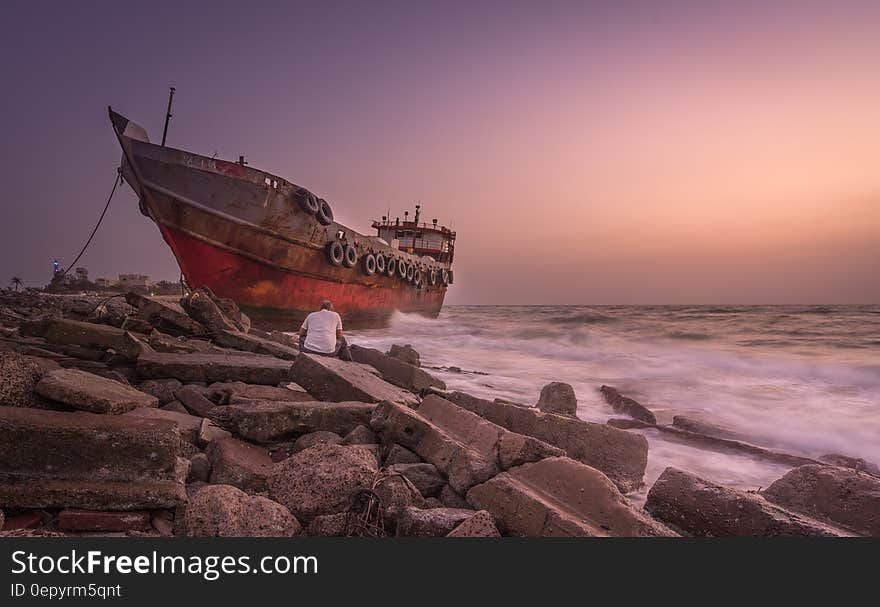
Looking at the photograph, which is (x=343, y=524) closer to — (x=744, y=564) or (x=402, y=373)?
(x=744, y=564)

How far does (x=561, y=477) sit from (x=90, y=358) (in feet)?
15.3

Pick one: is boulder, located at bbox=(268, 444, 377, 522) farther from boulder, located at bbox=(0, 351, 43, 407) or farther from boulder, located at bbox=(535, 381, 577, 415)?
boulder, located at bbox=(535, 381, 577, 415)

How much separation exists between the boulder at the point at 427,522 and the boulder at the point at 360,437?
1175 millimetres

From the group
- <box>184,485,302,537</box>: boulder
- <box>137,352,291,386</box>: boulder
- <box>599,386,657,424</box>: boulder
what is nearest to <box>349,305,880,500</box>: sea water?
<box>599,386,657,424</box>: boulder

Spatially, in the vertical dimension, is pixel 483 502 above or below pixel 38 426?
below

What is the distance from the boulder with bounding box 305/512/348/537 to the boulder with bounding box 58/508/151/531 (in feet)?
2.45

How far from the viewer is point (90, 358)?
4.57 m

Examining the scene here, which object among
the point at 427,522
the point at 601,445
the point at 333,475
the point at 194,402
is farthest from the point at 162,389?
the point at 601,445

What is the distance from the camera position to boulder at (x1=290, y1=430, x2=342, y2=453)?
318 centimetres

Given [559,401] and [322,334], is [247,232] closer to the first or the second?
[322,334]

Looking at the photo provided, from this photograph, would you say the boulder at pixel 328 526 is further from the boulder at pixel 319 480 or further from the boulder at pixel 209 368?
the boulder at pixel 209 368

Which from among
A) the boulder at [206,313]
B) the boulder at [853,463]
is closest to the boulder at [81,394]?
the boulder at [206,313]

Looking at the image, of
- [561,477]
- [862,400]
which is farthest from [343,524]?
[862,400]

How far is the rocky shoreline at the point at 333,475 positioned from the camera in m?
2.05
